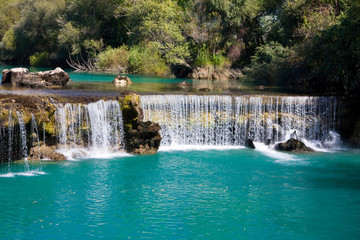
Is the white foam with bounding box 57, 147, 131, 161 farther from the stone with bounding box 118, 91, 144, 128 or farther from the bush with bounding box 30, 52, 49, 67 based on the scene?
the bush with bounding box 30, 52, 49, 67

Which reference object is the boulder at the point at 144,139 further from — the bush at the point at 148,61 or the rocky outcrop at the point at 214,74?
the bush at the point at 148,61

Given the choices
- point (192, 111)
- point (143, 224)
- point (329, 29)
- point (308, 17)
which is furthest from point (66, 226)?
point (308, 17)

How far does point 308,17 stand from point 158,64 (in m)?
14.9

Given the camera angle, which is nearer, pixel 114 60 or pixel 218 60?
pixel 218 60

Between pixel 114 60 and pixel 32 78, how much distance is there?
776 inches

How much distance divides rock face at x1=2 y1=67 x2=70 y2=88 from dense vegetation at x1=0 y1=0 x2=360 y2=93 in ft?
39.8

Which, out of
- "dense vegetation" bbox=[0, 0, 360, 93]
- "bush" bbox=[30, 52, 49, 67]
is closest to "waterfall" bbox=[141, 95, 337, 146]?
"dense vegetation" bbox=[0, 0, 360, 93]

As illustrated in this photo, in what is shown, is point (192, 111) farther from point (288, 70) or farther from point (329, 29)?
point (288, 70)

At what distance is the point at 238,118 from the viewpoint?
725 inches

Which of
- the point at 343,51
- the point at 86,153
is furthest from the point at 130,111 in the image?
the point at 343,51

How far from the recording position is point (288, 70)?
2555 cm

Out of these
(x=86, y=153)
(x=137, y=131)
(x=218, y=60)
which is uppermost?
(x=218, y=60)

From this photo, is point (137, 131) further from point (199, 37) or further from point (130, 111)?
point (199, 37)

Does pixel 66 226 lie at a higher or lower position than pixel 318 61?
lower
